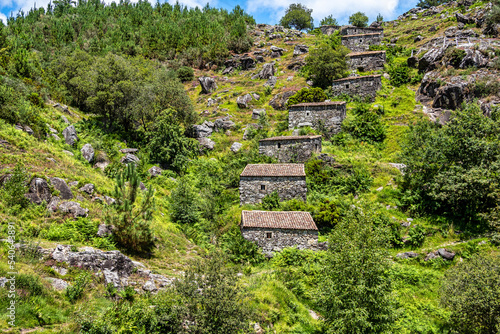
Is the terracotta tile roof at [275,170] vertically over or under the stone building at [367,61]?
under

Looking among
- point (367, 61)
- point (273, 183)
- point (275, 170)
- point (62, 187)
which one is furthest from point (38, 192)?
point (367, 61)

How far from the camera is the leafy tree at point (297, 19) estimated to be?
304 ft

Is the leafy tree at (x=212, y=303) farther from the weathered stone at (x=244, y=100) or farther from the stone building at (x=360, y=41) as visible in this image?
the stone building at (x=360, y=41)

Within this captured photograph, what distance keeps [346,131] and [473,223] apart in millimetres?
17231

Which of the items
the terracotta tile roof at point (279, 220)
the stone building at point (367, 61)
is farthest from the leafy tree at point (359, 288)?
the stone building at point (367, 61)

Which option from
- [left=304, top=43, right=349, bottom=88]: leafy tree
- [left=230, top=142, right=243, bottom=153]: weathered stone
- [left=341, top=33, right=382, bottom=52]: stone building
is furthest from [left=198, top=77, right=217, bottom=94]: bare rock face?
[left=341, top=33, right=382, bottom=52]: stone building

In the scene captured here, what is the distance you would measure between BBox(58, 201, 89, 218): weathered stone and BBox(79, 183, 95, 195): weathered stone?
6.10 ft

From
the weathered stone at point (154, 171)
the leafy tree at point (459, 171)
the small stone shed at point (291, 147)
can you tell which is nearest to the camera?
the leafy tree at point (459, 171)

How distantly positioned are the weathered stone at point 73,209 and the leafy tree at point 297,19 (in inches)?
3754

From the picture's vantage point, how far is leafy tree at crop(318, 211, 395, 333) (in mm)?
12227

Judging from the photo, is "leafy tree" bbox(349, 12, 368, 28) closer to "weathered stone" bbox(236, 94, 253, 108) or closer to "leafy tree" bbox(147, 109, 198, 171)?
"weathered stone" bbox(236, 94, 253, 108)

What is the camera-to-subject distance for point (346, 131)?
3519 centimetres

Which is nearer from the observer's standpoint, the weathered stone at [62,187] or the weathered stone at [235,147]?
the weathered stone at [62,187]

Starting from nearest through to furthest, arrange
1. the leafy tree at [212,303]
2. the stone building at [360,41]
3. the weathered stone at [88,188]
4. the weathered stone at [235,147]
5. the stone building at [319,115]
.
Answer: the leafy tree at [212,303], the weathered stone at [88,188], the stone building at [319,115], the weathered stone at [235,147], the stone building at [360,41]
